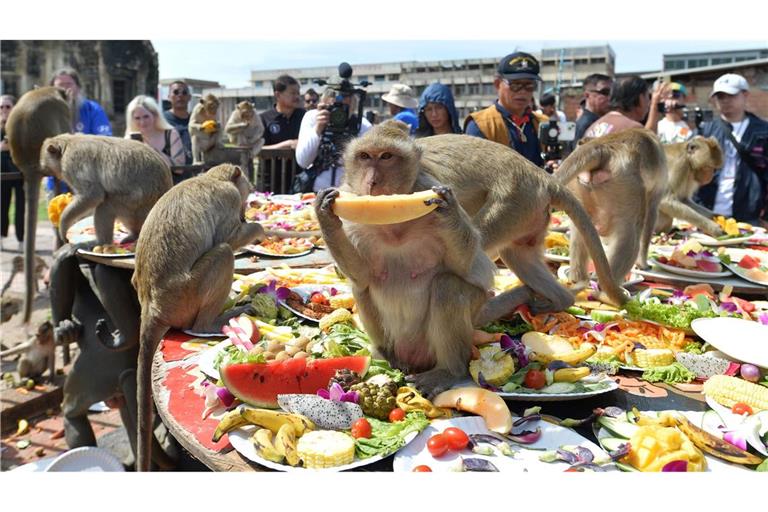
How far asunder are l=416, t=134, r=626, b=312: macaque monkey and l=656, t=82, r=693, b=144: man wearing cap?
4979 mm

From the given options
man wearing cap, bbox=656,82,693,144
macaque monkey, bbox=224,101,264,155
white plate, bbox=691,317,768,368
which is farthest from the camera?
macaque monkey, bbox=224,101,264,155

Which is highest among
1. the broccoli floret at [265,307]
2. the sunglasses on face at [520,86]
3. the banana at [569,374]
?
the sunglasses on face at [520,86]

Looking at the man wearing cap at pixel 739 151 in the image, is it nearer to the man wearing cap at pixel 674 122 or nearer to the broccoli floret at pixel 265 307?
the man wearing cap at pixel 674 122

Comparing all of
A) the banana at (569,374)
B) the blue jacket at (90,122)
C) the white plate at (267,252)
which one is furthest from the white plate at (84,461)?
the blue jacket at (90,122)

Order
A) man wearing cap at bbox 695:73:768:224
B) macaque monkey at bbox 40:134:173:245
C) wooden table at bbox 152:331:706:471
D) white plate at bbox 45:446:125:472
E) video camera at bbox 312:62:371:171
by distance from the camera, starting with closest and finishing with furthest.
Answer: wooden table at bbox 152:331:706:471 < white plate at bbox 45:446:125:472 < macaque monkey at bbox 40:134:173:245 < video camera at bbox 312:62:371:171 < man wearing cap at bbox 695:73:768:224

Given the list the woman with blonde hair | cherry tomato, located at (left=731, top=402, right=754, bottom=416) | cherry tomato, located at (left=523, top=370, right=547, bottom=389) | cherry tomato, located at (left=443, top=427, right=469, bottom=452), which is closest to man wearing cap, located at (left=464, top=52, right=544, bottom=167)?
cherry tomato, located at (left=523, top=370, right=547, bottom=389)

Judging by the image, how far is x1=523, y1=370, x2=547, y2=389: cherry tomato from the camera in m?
2.35

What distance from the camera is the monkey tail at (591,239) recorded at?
11.5ft

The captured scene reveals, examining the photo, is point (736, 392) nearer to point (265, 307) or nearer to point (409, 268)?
point (409, 268)

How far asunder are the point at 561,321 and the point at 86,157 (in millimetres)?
4500

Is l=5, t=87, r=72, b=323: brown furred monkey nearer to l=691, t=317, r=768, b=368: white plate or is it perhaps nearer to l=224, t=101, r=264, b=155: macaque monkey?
l=224, t=101, r=264, b=155: macaque monkey

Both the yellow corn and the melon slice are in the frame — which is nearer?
the melon slice

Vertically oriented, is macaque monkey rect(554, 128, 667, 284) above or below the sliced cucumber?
above

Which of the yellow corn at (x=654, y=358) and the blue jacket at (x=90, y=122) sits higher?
the blue jacket at (x=90, y=122)
